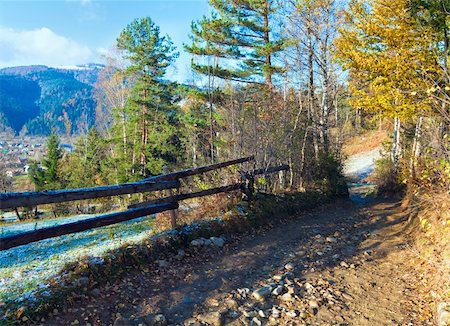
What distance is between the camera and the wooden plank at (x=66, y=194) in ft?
13.4

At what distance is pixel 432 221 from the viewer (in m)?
7.36

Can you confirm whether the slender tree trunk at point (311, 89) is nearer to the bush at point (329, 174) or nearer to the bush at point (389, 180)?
the bush at point (329, 174)

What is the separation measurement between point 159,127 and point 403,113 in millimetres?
18220

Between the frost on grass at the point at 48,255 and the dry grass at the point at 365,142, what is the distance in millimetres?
31172

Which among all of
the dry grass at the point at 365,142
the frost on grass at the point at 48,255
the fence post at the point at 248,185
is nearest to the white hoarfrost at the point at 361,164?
the dry grass at the point at 365,142

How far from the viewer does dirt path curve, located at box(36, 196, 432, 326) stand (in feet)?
13.6

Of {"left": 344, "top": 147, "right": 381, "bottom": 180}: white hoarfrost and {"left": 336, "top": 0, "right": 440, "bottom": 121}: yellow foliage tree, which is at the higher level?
{"left": 336, "top": 0, "right": 440, "bottom": 121}: yellow foliage tree

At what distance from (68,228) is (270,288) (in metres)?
3.11

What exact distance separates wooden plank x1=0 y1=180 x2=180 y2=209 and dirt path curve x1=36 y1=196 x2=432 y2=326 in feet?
4.49

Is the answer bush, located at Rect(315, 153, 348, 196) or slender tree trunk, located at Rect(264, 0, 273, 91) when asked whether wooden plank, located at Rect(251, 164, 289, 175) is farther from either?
slender tree trunk, located at Rect(264, 0, 273, 91)

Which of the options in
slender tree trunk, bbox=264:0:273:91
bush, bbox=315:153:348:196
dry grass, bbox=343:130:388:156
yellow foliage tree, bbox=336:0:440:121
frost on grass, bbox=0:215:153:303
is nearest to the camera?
frost on grass, bbox=0:215:153:303

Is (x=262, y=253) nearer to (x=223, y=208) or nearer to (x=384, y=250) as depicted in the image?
(x=223, y=208)

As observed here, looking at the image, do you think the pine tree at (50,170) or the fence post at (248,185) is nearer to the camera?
the fence post at (248,185)

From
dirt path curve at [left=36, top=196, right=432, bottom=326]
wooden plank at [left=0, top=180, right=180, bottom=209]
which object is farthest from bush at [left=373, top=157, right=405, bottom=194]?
wooden plank at [left=0, top=180, right=180, bottom=209]
